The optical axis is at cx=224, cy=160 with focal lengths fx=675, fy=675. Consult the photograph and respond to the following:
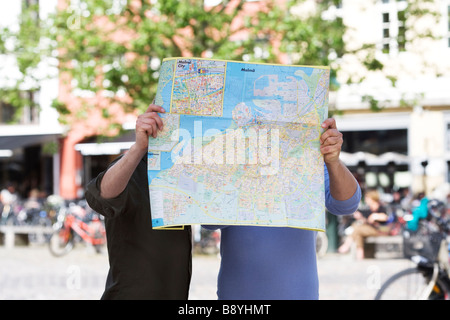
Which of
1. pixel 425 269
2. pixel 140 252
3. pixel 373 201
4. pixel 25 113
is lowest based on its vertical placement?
pixel 425 269

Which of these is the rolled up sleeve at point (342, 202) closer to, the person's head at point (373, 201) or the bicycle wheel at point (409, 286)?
the bicycle wheel at point (409, 286)

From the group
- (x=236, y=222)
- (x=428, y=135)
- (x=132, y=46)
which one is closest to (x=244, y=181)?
(x=236, y=222)

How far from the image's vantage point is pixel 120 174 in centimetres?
230

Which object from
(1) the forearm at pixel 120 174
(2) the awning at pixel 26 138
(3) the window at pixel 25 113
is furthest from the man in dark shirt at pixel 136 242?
(2) the awning at pixel 26 138

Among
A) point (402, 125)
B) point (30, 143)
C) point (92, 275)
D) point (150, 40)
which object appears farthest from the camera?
point (30, 143)

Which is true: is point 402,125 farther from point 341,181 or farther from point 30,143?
point 341,181

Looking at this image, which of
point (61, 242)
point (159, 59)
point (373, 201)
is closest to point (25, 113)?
point (61, 242)

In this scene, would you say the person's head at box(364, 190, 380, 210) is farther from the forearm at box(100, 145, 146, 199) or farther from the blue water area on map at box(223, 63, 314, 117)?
the forearm at box(100, 145, 146, 199)

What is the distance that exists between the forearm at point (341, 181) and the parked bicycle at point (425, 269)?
2.59m

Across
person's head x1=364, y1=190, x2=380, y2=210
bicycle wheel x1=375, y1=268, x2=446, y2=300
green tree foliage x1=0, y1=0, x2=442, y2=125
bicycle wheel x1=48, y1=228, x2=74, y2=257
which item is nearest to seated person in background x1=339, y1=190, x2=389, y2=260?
person's head x1=364, y1=190, x2=380, y2=210

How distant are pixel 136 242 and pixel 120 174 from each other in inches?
9.5
